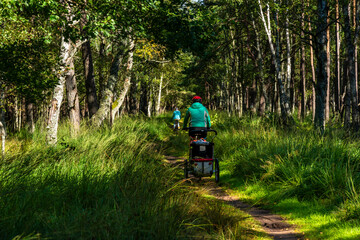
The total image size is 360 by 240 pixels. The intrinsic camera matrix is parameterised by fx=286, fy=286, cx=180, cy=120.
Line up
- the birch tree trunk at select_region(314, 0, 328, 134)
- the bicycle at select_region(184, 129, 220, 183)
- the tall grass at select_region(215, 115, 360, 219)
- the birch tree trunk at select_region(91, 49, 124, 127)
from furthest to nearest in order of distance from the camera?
the birch tree trunk at select_region(91, 49, 124, 127) → the birch tree trunk at select_region(314, 0, 328, 134) → the bicycle at select_region(184, 129, 220, 183) → the tall grass at select_region(215, 115, 360, 219)

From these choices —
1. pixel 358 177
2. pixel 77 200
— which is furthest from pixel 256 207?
pixel 77 200

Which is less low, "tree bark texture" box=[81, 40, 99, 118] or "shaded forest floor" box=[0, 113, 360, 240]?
"tree bark texture" box=[81, 40, 99, 118]

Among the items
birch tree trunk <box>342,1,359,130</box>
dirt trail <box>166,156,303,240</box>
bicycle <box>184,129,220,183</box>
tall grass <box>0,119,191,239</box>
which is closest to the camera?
tall grass <box>0,119,191,239</box>

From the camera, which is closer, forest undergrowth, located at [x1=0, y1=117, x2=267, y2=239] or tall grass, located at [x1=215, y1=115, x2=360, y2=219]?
forest undergrowth, located at [x1=0, y1=117, x2=267, y2=239]

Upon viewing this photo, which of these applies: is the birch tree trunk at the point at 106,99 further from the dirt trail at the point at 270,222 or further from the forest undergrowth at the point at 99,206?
the dirt trail at the point at 270,222

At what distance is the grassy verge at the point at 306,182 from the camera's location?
4902 mm

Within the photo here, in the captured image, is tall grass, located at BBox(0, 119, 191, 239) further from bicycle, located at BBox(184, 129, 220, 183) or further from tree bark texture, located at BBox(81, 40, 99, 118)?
tree bark texture, located at BBox(81, 40, 99, 118)

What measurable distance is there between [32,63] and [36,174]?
367 centimetres

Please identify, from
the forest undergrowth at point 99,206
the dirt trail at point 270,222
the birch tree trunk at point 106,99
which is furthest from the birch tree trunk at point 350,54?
the birch tree trunk at point 106,99

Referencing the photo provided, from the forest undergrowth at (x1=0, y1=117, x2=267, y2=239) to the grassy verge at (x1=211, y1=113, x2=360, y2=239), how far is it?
123 cm

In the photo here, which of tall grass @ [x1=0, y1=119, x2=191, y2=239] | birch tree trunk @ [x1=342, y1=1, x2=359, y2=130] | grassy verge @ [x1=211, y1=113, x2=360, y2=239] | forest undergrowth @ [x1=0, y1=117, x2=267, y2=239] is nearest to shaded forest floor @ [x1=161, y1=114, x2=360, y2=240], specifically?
grassy verge @ [x1=211, y1=113, x2=360, y2=239]

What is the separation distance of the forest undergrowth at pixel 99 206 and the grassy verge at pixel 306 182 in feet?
4.03

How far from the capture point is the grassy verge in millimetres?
4902

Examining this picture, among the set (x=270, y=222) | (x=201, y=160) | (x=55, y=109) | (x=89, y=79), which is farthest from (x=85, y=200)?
(x=89, y=79)
